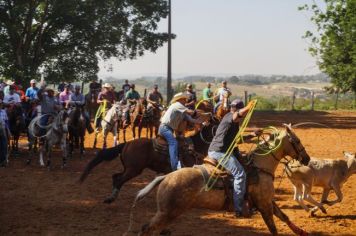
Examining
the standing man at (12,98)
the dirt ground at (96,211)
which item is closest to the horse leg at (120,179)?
the dirt ground at (96,211)

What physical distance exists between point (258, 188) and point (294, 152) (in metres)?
1.16

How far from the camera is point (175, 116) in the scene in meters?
11.6

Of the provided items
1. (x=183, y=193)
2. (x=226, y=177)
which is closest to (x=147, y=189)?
(x=183, y=193)

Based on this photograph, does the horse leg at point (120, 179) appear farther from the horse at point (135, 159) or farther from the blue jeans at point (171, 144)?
the blue jeans at point (171, 144)

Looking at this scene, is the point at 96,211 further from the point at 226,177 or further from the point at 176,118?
the point at 226,177

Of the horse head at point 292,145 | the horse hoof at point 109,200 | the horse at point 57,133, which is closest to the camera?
the horse head at point 292,145

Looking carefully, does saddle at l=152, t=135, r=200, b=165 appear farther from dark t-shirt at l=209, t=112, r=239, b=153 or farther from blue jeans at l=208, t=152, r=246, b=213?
blue jeans at l=208, t=152, r=246, b=213

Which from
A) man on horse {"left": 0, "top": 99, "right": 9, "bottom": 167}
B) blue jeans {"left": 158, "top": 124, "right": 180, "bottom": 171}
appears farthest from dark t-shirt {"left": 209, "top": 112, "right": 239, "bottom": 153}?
man on horse {"left": 0, "top": 99, "right": 9, "bottom": 167}

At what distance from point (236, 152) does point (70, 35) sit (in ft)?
85.7

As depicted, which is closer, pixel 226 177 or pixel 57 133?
pixel 226 177

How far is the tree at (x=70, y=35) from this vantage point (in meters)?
30.5

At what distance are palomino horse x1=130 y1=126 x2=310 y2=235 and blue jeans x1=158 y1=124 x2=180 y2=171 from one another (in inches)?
109

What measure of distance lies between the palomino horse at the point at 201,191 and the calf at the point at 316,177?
1651mm

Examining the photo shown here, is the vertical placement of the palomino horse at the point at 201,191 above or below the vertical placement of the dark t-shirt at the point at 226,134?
below
